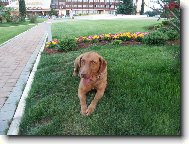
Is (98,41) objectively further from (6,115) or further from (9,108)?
(6,115)

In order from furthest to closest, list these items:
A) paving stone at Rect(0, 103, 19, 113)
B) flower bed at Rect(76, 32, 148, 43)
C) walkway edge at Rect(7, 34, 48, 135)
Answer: flower bed at Rect(76, 32, 148, 43)
paving stone at Rect(0, 103, 19, 113)
walkway edge at Rect(7, 34, 48, 135)

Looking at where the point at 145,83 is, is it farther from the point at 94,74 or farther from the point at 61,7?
the point at 61,7

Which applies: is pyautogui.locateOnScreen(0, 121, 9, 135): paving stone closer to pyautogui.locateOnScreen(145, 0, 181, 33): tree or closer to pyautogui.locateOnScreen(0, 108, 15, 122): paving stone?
pyautogui.locateOnScreen(0, 108, 15, 122): paving stone

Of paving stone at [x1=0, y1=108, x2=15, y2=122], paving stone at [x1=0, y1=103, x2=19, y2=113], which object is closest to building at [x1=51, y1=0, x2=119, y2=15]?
paving stone at [x1=0, y1=103, x2=19, y2=113]

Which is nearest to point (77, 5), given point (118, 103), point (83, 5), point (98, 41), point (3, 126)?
point (83, 5)

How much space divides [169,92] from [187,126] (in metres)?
0.81

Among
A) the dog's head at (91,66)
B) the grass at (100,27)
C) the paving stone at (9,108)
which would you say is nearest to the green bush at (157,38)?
the grass at (100,27)

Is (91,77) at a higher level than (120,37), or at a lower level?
lower

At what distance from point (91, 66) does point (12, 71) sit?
3.78 metres

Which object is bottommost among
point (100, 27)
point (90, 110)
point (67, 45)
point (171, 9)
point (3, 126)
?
point (3, 126)

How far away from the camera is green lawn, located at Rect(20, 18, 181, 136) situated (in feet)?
13.5

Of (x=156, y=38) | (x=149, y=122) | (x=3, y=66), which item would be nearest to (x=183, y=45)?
(x=149, y=122)

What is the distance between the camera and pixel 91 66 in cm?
458

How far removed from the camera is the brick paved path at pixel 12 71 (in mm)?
5185
